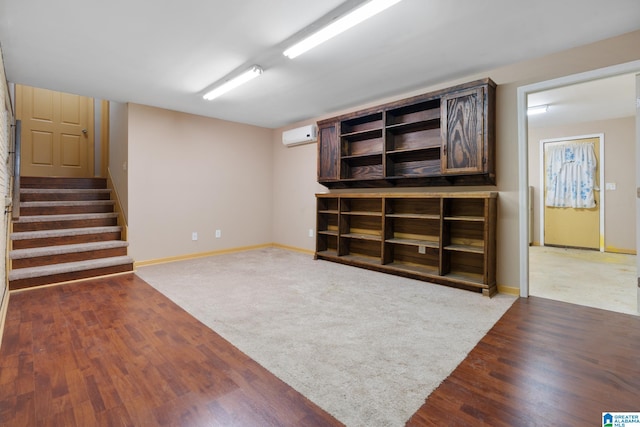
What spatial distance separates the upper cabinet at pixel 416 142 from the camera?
3.16 metres

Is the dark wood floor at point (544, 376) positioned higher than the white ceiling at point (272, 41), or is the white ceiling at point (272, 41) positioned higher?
the white ceiling at point (272, 41)

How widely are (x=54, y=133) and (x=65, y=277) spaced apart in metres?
3.39

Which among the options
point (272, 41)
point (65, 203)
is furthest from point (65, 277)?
point (272, 41)

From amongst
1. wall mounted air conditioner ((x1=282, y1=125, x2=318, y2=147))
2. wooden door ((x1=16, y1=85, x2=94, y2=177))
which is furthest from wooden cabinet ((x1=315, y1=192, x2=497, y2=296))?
wooden door ((x1=16, y1=85, x2=94, y2=177))

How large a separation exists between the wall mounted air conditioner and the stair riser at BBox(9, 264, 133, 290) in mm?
3170

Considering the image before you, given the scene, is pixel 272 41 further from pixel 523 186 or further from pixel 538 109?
pixel 538 109

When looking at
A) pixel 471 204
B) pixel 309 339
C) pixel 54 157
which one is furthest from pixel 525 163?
pixel 54 157

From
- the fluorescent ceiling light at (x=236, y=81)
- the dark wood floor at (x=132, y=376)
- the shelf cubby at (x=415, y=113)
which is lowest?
the dark wood floor at (x=132, y=376)

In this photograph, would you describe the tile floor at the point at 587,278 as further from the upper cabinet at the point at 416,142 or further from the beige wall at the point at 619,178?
the upper cabinet at the point at 416,142

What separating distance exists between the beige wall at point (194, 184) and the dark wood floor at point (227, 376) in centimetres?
213

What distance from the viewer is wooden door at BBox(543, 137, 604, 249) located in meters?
5.50

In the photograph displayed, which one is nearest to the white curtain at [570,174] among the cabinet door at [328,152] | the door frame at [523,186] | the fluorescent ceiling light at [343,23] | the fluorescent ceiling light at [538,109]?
the fluorescent ceiling light at [538,109]

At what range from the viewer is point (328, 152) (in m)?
4.66

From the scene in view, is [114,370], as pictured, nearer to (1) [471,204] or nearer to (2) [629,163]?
(1) [471,204]
